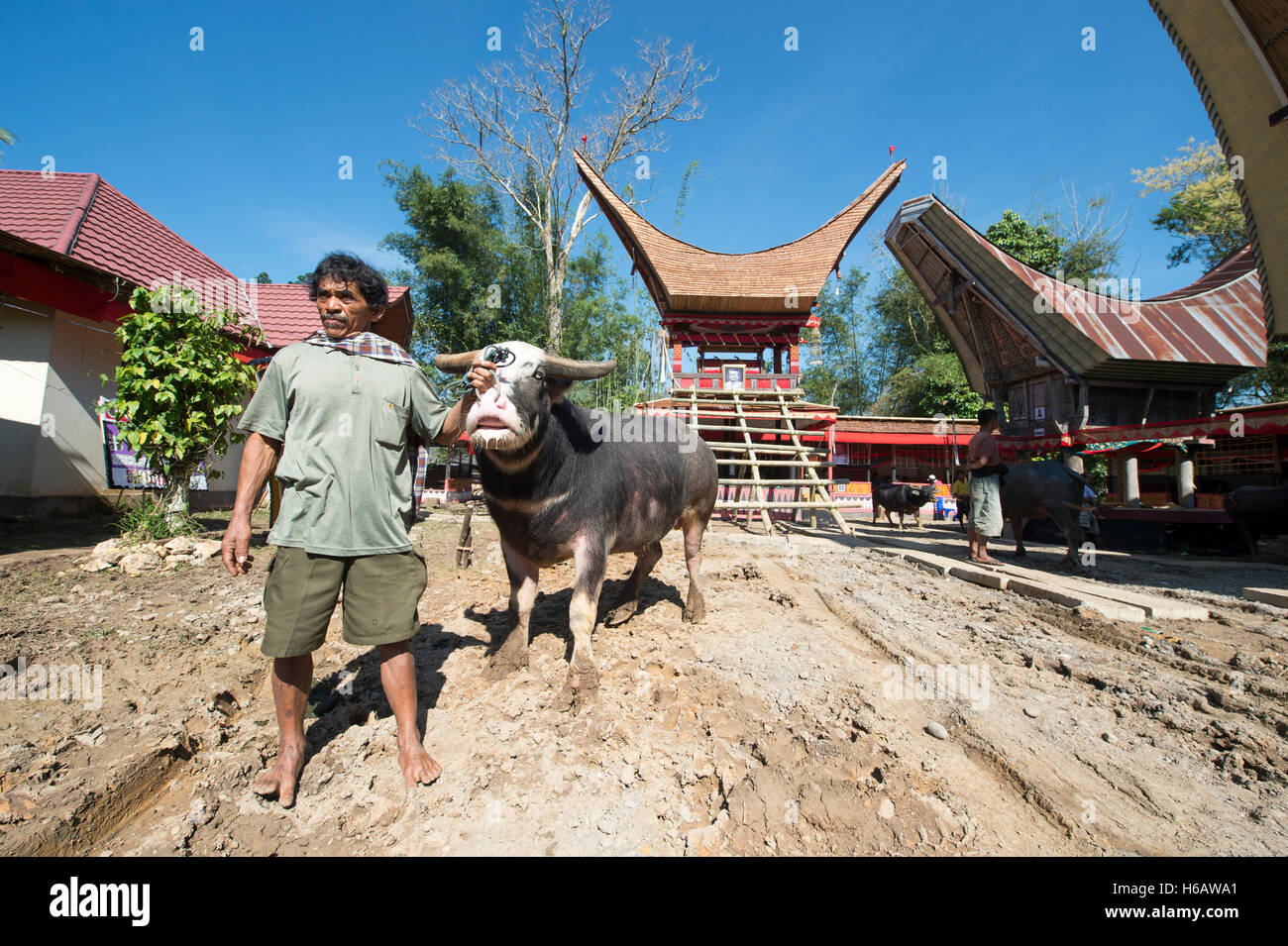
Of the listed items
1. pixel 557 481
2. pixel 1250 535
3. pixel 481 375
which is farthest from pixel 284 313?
pixel 1250 535

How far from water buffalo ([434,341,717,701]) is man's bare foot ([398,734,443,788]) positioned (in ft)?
2.66

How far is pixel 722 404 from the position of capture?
11.7 meters

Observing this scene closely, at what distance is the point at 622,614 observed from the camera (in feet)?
13.7

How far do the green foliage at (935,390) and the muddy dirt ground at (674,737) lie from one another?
17198 mm

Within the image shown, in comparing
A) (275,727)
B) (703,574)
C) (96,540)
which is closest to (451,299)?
(96,540)

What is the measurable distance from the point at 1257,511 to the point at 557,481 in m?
11.0

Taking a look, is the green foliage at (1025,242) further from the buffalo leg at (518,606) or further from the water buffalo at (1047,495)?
the buffalo leg at (518,606)

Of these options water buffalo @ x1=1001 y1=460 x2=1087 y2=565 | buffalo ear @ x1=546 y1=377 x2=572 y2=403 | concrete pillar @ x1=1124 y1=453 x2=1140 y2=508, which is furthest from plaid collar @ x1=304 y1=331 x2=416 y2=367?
concrete pillar @ x1=1124 y1=453 x2=1140 y2=508

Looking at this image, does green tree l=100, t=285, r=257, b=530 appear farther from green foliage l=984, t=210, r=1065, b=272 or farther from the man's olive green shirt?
green foliage l=984, t=210, r=1065, b=272

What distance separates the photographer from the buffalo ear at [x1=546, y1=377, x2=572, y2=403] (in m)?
2.90

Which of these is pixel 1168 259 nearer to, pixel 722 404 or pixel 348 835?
pixel 722 404

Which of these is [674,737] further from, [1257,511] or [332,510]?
[1257,511]

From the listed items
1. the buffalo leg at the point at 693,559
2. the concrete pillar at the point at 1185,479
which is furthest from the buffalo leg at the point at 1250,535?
the buffalo leg at the point at 693,559

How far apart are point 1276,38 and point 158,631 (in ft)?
41.6
